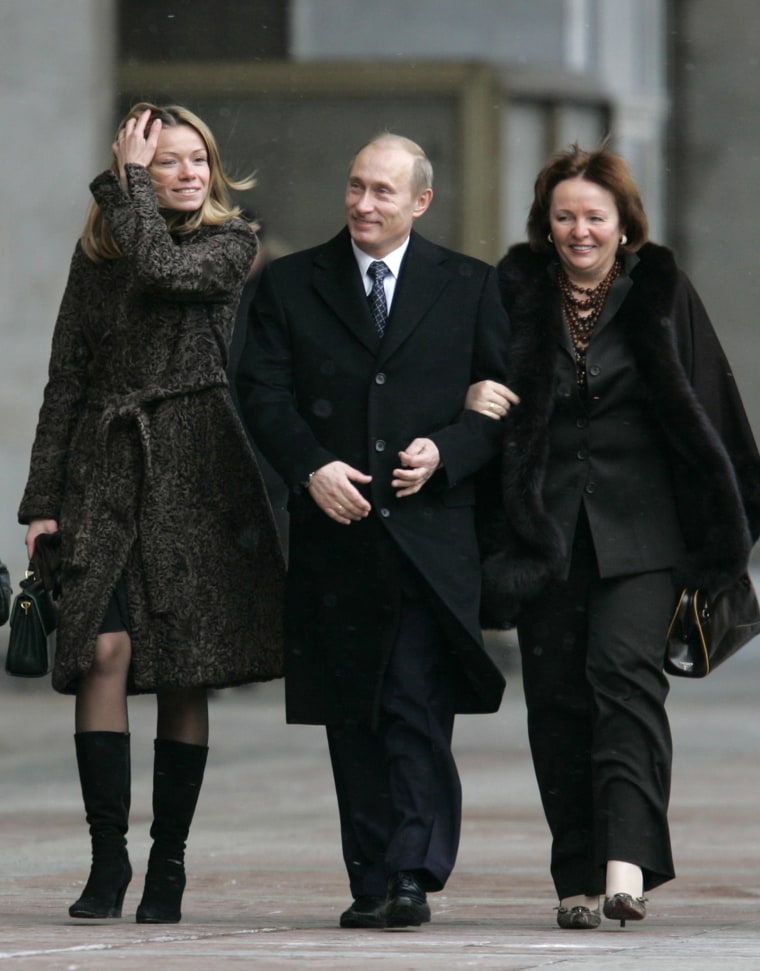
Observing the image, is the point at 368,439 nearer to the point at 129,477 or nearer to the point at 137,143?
the point at 129,477

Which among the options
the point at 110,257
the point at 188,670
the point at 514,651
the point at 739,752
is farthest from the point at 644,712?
the point at 514,651

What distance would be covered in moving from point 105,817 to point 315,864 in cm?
171

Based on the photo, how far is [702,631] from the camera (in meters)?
6.41

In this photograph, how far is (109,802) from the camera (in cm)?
637

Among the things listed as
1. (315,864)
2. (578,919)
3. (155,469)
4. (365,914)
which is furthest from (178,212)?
(315,864)

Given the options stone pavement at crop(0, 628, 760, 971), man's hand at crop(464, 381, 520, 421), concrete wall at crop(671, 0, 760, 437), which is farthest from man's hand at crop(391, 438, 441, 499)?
concrete wall at crop(671, 0, 760, 437)

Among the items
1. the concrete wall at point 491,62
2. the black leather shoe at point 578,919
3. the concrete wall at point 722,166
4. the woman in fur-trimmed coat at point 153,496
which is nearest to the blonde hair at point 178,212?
the woman in fur-trimmed coat at point 153,496

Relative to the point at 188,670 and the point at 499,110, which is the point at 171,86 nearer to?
the point at 499,110

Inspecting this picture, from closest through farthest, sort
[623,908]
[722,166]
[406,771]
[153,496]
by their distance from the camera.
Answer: [623,908]
[406,771]
[153,496]
[722,166]

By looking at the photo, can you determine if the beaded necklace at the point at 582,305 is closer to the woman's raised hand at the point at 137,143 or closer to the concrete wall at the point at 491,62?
the woman's raised hand at the point at 137,143

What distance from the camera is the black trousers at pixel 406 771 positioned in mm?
6281

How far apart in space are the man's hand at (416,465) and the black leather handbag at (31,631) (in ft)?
2.92

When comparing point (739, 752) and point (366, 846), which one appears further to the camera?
point (739, 752)

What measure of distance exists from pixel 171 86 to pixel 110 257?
8.97 metres
